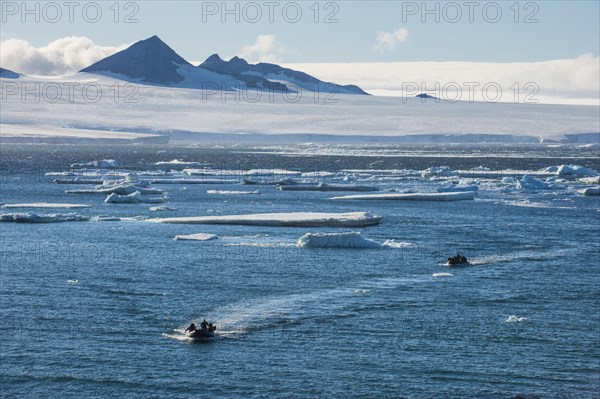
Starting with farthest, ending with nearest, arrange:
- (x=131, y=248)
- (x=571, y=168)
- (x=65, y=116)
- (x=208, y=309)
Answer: (x=65, y=116)
(x=571, y=168)
(x=131, y=248)
(x=208, y=309)

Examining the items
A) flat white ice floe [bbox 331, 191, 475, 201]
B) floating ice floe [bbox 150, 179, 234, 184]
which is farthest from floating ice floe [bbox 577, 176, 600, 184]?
floating ice floe [bbox 150, 179, 234, 184]

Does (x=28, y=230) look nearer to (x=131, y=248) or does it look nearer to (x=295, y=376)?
(x=131, y=248)

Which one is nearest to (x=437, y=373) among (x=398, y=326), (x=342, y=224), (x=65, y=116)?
(x=398, y=326)

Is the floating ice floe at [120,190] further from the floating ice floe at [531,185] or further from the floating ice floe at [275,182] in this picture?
the floating ice floe at [531,185]

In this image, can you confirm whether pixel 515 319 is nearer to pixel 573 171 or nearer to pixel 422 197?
pixel 422 197

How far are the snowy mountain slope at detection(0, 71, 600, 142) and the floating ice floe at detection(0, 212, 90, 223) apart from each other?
362 feet

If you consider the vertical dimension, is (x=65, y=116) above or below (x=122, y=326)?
above

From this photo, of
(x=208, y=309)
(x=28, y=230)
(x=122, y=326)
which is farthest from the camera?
(x=28, y=230)

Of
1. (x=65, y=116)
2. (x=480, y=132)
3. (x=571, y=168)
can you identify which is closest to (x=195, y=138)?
(x=65, y=116)

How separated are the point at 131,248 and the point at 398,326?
1501 centimetres

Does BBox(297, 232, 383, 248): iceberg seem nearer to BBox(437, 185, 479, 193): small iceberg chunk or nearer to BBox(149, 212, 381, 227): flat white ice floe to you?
BBox(149, 212, 381, 227): flat white ice floe

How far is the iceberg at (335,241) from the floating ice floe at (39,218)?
1331 centimetres

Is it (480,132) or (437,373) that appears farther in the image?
(480,132)

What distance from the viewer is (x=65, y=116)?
6599 inches
